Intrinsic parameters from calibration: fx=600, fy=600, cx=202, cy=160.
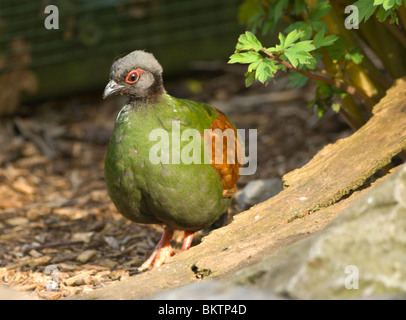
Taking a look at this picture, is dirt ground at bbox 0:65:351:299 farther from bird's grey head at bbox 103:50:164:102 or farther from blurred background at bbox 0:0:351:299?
bird's grey head at bbox 103:50:164:102

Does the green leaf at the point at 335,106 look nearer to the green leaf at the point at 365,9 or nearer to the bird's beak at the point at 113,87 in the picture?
the green leaf at the point at 365,9

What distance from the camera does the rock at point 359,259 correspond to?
2.45 meters

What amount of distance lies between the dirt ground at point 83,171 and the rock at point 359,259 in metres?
2.01

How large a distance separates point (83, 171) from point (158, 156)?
128 inches

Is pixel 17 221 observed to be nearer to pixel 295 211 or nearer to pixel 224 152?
pixel 224 152

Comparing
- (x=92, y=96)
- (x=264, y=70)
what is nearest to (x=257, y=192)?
(x=264, y=70)

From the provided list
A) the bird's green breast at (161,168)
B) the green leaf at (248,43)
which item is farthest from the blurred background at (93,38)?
the green leaf at (248,43)

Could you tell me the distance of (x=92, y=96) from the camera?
9.04m

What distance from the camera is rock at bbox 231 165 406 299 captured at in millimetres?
2451

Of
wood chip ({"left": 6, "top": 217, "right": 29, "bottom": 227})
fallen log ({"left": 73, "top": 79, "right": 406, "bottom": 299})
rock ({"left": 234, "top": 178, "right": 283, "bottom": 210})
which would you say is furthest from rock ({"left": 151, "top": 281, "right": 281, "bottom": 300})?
wood chip ({"left": 6, "top": 217, "right": 29, "bottom": 227})

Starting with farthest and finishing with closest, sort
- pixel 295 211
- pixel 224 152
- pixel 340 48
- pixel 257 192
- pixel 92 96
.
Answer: pixel 92 96 < pixel 257 192 < pixel 224 152 < pixel 340 48 < pixel 295 211

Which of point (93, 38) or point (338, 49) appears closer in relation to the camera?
point (338, 49)

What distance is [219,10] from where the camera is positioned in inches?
336

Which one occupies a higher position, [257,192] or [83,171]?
[83,171]
